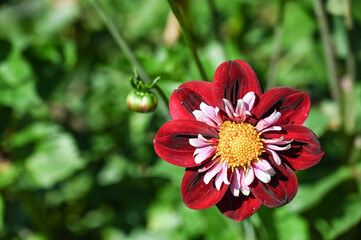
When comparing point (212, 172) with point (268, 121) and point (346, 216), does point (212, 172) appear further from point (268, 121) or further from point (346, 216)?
point (346, 216)

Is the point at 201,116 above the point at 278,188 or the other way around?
above

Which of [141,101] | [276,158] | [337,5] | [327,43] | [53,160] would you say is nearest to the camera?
[276,158]

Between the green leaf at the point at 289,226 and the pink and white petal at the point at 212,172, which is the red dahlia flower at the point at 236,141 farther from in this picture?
the green leaf at the point at 289,226

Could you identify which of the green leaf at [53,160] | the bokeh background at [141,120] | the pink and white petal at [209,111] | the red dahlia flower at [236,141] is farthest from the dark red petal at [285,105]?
the green leaf at [53,160]

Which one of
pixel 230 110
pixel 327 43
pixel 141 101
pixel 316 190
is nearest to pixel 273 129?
pixel 230 110

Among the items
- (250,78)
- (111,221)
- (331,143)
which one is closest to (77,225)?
(111,221)

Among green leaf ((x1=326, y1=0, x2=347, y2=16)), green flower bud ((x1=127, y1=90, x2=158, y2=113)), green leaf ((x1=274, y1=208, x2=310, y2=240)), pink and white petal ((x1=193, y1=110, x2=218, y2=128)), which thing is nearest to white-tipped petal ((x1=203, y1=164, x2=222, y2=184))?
pink and white petal ((x1=193, y1=110, x2=218, y2=128))
